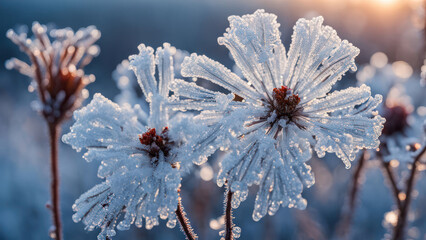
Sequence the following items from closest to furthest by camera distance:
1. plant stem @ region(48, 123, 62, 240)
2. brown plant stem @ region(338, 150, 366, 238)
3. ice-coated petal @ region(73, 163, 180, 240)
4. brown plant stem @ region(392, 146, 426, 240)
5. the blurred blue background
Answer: ice-coated petal @ region(73, 163, 180, 240), plant stem @ region(48, 123, 62, 240), brown plant stem @ region(392, 146, 426, 240), brown plant stem @ region(338, 150, 366, 238), the blurred blue background

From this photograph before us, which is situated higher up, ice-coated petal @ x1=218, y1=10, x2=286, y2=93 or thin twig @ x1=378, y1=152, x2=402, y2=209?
Result: ice-coated petal @ x1=218, y1=10, x2=286, y2=93

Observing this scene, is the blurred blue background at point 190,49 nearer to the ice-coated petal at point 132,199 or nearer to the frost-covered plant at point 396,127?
the frost-covered plant at point 396,127

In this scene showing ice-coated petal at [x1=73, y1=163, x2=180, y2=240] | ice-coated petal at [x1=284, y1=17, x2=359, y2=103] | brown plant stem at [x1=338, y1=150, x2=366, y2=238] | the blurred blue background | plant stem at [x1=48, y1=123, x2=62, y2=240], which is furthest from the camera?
the blurred blue background

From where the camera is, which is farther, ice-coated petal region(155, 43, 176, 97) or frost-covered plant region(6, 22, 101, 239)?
frost-covered plant region(6, 22, 101, 239)

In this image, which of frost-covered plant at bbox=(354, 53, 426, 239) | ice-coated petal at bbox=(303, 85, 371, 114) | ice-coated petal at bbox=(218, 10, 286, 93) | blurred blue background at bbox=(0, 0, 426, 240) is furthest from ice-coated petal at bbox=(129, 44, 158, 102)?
frost-covered plant at bbox=(354, 53, 426, 239)

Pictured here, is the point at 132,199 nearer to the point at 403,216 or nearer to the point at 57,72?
the point at 57,72

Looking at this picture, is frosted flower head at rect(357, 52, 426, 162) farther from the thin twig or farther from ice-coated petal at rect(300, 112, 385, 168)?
ice-coated petal at rect(300, 112, 385, 168)

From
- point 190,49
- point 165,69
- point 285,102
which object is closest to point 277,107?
point 285,102

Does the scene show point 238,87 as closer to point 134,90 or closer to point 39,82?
point 39,82
